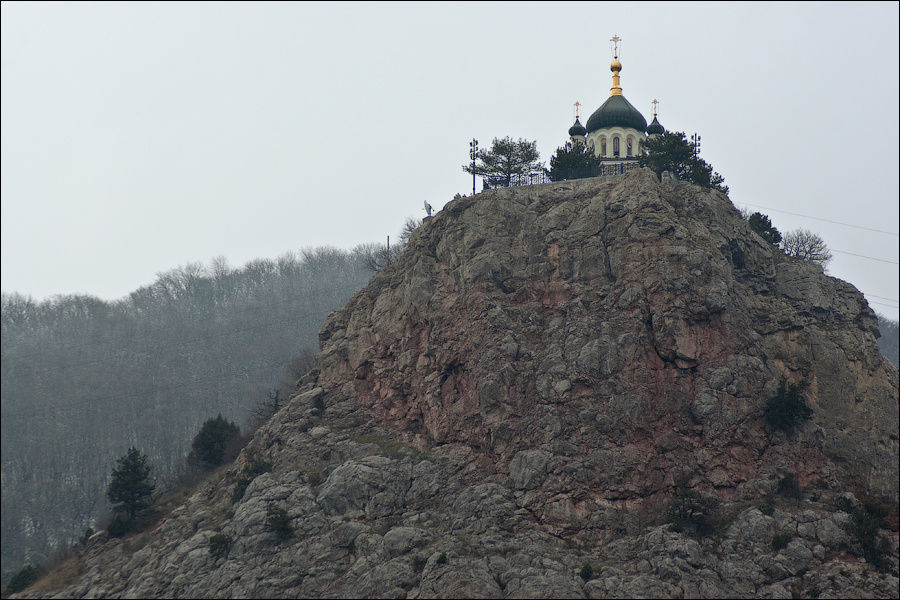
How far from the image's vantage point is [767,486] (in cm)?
3884

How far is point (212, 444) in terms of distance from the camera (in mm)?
54406

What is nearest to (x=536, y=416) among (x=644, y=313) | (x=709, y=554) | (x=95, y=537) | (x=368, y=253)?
(x=644, y=313)

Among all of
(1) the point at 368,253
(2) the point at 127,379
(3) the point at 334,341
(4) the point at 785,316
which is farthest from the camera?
(1) the point at 368,253

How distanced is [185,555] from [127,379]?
119 ft

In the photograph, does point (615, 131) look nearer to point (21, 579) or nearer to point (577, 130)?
point (577, 130)

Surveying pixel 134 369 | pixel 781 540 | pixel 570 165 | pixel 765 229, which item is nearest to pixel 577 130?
pixel 570 165

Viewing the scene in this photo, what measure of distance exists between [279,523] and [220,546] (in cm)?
371

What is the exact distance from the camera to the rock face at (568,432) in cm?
3688

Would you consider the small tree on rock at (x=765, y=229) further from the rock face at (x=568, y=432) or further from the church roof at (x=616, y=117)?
the church roof at (x=616, y=117)

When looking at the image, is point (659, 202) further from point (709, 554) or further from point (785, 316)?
point (709, 554)

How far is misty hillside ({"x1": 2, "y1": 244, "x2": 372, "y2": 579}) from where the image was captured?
46.2 m

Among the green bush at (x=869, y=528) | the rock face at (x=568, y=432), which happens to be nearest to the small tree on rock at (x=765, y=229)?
the rock face at (x=568, y=432)

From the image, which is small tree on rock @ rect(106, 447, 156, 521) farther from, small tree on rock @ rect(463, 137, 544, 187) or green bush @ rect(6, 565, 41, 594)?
small tree on rock @ rect(463, 137, 544, 187)

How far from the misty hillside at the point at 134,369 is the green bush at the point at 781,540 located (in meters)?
39.6
